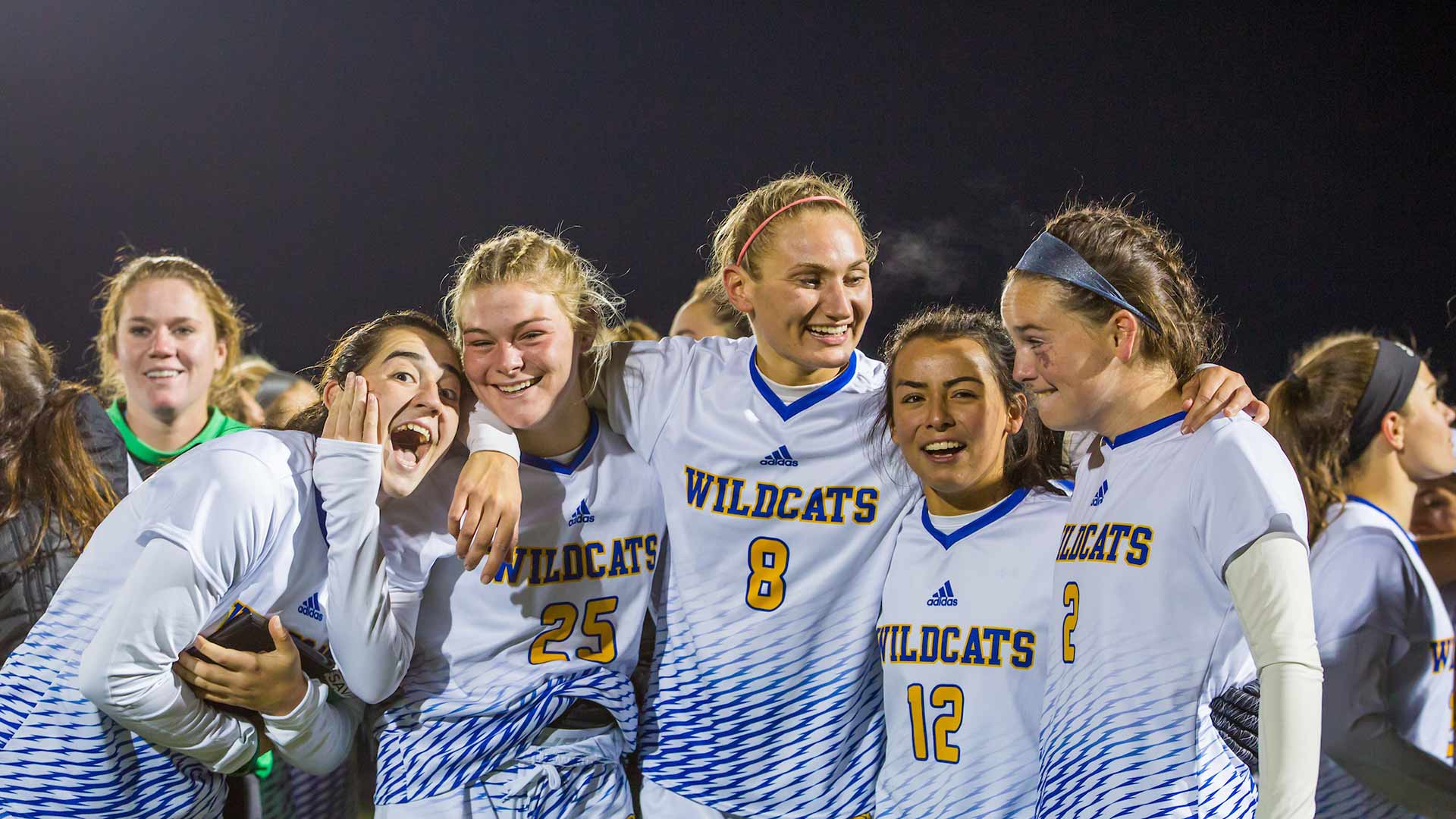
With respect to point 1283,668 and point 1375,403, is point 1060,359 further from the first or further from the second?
point 1375,403

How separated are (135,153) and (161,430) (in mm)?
2067

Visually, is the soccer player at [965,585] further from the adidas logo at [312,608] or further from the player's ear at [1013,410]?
the adidas logo at [312,608]

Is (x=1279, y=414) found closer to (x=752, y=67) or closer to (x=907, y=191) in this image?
(x=907, y=191)

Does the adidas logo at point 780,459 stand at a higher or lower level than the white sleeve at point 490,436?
lower

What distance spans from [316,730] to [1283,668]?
6.32 feet

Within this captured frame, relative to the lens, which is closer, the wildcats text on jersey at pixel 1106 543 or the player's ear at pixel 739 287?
the wildcats text on jersey at pixel 1106 543

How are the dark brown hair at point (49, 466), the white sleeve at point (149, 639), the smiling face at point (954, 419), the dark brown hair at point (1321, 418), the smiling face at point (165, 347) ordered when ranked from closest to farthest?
the white sleeve at point (149, 639) < the smiling face at point (954, 419) < the dark brown hair at point (49, 466) < the dark brown hair at point (1321, 418) < the smiling face at point (165, 347)

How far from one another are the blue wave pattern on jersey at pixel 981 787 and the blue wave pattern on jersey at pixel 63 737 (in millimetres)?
1605

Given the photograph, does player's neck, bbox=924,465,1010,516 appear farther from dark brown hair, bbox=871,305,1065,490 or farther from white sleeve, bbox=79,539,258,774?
white sleeve, bbox=79,539,258,774

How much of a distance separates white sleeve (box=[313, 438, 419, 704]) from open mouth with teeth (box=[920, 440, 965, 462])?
1.13 metres

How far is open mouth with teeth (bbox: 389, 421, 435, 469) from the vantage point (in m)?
2.38

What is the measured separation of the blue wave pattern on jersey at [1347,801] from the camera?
289 centimetres

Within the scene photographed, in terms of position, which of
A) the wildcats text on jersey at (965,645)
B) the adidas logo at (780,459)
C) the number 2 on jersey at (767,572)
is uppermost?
the adidas logo at (780,459)

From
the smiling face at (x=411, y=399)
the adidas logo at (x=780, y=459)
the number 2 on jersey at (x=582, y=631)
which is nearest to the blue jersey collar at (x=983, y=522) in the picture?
the adidas logo at (x=780, y=459)
